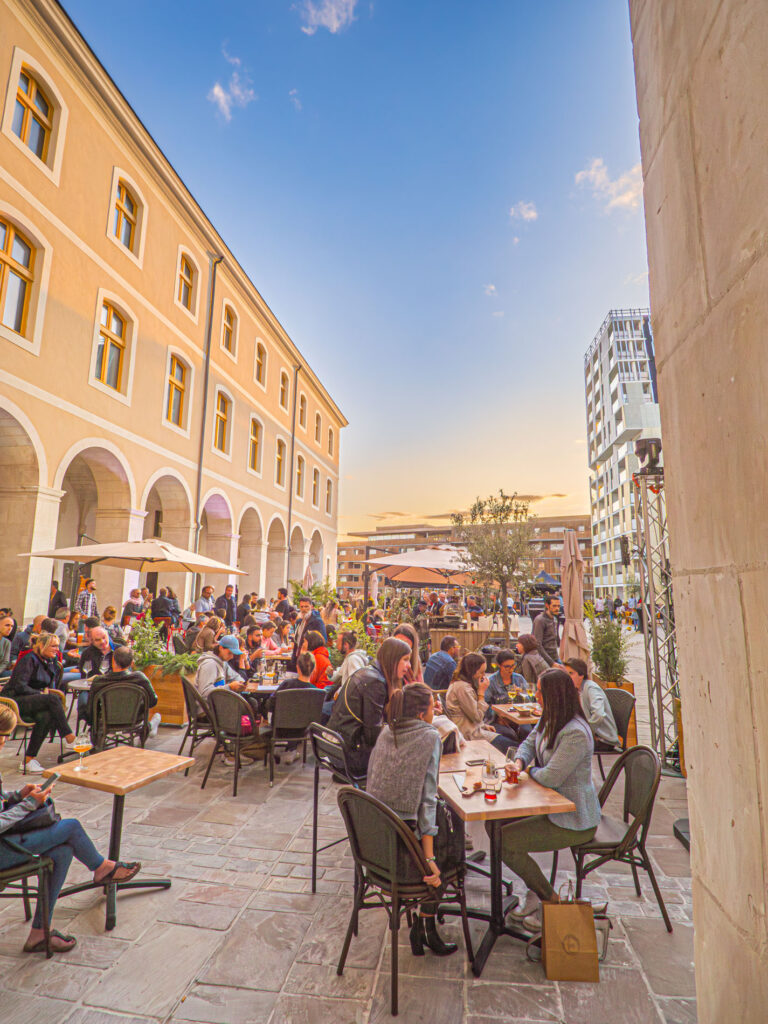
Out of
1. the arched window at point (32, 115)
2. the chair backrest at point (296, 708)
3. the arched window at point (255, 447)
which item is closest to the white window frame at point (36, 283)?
the arched window at point (32, 115)

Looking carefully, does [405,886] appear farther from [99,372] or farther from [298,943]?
[99,372]

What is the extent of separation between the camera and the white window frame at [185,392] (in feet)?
45.6

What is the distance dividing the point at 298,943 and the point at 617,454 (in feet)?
194

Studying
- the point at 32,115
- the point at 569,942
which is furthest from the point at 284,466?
the point at 569,942

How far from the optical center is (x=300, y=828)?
4.25 metres

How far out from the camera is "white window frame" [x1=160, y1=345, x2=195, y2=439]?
13.9 m

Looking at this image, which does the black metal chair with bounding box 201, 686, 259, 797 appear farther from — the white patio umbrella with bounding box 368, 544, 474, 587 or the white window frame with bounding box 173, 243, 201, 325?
the white window frame with bounding box 173, 243, 201, 325

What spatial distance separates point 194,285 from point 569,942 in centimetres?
1736

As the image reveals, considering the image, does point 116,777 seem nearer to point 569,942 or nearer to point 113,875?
point 113,875

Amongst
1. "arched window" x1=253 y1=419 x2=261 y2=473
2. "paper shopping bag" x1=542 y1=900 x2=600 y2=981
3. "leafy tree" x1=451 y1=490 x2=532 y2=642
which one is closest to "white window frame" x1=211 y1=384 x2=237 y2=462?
"arched window" x1=253 y1=419 x2=261 y2=473

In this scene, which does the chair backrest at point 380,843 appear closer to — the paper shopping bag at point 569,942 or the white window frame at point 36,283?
the paper shopping bag at point 569,942

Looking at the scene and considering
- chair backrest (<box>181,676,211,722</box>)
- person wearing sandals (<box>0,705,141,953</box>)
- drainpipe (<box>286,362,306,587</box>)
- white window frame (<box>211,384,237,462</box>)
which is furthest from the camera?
drainpipe (<box>286,362,306,587</box>)

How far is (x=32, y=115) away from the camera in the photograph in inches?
386

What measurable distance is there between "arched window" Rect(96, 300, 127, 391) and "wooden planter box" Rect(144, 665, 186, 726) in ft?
23.9
